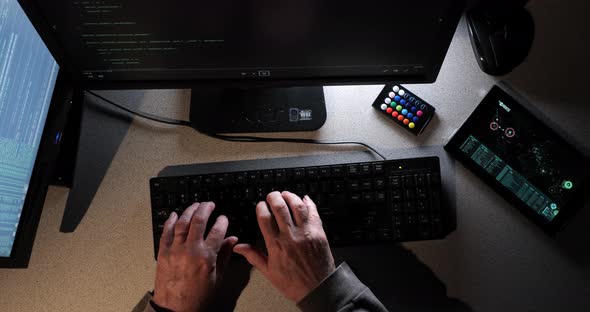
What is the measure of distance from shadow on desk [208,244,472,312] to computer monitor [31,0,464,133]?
0.32m

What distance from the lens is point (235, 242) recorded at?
2.78 ft

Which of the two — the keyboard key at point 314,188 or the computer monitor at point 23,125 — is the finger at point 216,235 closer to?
the keyboard key at point 314,188

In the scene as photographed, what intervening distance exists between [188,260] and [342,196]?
29 cm

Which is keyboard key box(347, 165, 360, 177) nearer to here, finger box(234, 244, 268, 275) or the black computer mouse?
finger box(234, 244, 268, 275)

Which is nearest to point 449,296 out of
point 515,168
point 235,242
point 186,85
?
point 515,168

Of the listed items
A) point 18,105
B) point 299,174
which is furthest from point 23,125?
point 299,174

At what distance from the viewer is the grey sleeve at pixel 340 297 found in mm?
771

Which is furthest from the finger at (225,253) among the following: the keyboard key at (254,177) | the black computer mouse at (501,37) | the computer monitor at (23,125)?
the black computer mouse at (501,37)

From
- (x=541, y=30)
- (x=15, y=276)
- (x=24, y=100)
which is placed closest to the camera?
(x=24, y=100)

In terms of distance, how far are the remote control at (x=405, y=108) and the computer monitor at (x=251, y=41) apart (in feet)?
0.31

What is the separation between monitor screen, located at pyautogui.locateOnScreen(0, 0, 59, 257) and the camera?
74 centimetres

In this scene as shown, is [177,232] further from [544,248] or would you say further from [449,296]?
[544,248]

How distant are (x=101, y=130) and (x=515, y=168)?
2.61 feet

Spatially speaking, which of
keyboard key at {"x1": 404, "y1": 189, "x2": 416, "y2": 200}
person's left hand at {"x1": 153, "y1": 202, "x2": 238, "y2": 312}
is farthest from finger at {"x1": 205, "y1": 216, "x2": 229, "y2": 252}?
keyboard key at {"x1": 404, "y1": 189, "x2": 416, "y2": 200}
